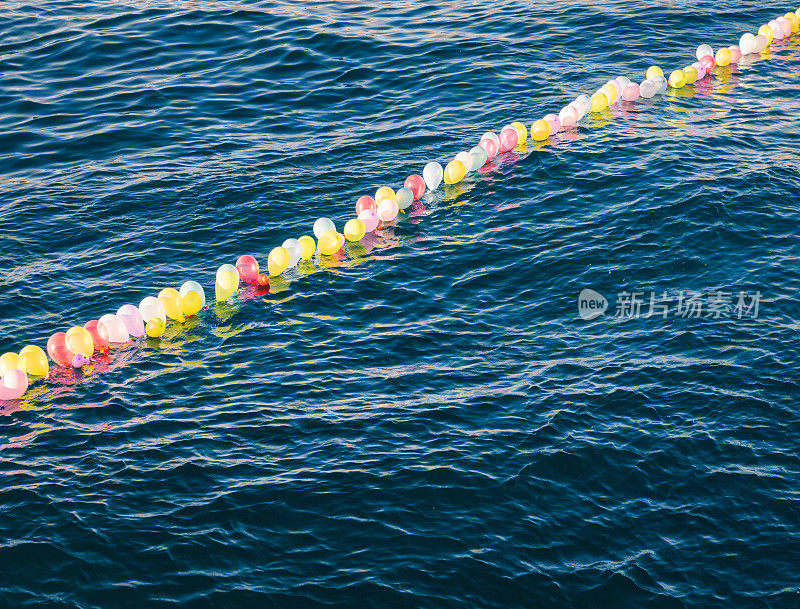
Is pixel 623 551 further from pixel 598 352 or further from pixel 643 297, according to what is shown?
pixel 643 297

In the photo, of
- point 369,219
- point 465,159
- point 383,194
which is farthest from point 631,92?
point 369,219

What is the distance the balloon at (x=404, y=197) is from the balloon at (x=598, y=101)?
569 centimetres

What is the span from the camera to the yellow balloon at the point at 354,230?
50.1 feet

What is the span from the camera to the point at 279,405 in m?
11.4

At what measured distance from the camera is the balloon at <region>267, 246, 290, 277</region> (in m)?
14.3

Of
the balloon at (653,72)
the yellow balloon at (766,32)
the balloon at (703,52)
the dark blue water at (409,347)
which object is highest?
the yellow balloon at (766,32)

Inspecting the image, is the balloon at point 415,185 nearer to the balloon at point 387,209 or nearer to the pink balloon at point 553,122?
the balloon at point 387,209

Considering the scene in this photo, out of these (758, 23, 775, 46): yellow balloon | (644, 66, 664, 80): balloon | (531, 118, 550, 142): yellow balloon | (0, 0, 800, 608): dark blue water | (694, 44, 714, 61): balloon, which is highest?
(758, 23, 775, 46): yellow balloon

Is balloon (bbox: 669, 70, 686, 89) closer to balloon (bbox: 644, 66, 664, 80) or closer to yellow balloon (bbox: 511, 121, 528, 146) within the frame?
balloon (bbox: 644, 66, 664, 80)

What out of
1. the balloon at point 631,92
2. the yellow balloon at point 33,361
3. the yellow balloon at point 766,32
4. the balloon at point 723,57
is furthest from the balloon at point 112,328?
the yellow balloon at point 766,32

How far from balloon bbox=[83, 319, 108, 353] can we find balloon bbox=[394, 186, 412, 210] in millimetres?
5851

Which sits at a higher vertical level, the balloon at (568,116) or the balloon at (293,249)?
the balloon at (568,116)

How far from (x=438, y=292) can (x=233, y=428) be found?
13.7 ft

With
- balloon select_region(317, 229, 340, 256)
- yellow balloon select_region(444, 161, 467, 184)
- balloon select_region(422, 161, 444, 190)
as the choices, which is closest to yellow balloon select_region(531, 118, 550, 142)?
yellow balloon select_region(444, 161, 467, 184)
